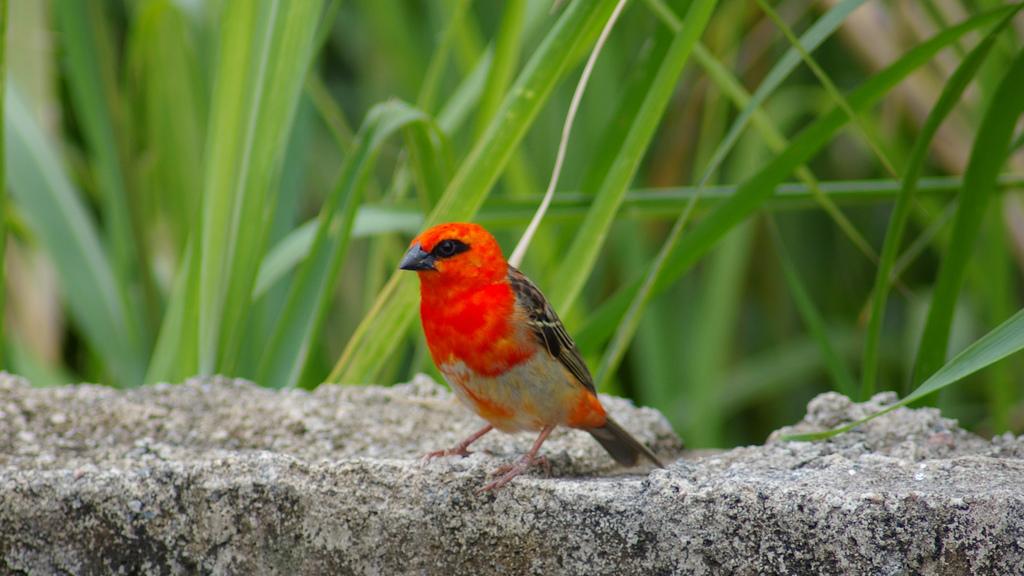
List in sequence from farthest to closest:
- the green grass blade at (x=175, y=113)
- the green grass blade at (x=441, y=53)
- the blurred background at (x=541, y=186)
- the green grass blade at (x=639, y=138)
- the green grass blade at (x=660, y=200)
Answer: the green grass blade at (x=175, y=113)
the green grass blade at (x=441, y=53)
the green grass blade at (x=660, y=200)
the blurred background at (x=541, y=186)
the green grass blade at (x=639, y=138)

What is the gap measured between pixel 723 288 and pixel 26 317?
89.7 inches

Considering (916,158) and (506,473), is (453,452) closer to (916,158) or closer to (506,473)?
(506,473)

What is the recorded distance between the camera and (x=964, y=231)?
233cm

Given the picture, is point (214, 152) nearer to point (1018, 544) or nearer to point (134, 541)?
point (134, 541)

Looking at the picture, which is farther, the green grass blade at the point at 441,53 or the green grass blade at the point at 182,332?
the green grass blade at the point at 441,53

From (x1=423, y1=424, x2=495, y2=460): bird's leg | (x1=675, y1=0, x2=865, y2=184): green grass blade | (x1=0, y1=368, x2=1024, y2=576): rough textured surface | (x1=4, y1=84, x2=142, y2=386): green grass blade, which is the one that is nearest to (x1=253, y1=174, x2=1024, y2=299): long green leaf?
(x1=675, y1=0, x2=865, y2=184): green grass blade

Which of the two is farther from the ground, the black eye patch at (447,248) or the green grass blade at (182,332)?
the black eye patch at (447,248)

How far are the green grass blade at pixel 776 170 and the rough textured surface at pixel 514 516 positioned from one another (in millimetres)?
507

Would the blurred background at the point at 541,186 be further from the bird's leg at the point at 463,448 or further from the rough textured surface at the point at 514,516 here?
the rough textured surface at the point at 514,516

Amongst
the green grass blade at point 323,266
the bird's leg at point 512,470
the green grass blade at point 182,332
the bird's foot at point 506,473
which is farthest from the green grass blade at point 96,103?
the bird's foot at point 506,473

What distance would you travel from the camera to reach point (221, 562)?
1866mm

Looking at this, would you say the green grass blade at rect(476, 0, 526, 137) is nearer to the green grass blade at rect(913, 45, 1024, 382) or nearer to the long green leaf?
the long green leaf

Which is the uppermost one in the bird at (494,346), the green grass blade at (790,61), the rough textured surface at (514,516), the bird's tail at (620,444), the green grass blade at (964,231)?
the green grass blade at (790,61)

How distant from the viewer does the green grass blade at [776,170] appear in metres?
2.30
